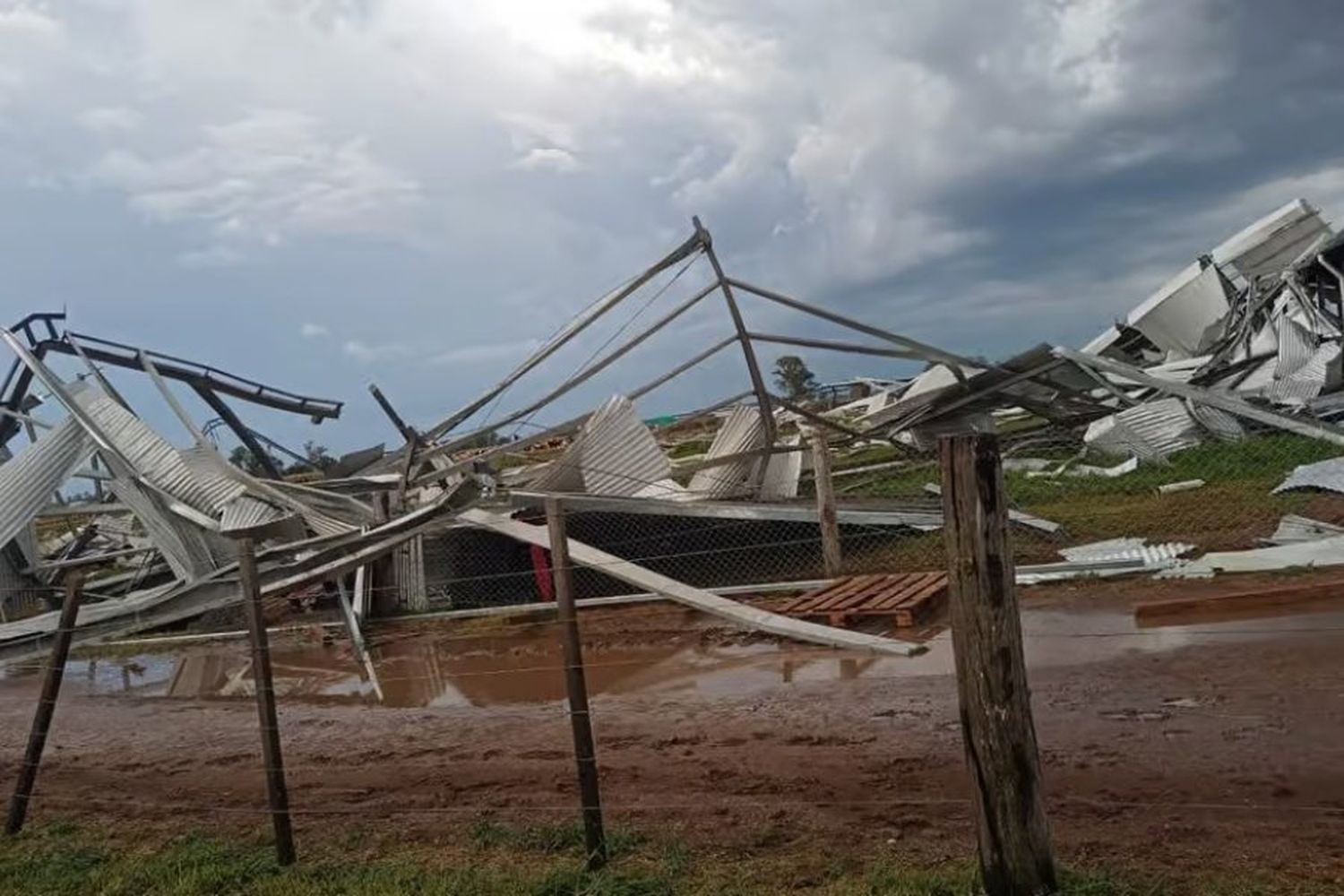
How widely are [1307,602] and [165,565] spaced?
1685 centimetres

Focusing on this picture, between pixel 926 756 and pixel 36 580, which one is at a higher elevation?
pixel 36 580

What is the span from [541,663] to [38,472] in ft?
29.0

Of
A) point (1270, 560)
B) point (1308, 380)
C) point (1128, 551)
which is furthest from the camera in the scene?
point (1308, 380)

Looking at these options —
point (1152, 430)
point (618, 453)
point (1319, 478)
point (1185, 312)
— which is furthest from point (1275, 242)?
point (618, 453)

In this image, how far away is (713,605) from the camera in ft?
36.9

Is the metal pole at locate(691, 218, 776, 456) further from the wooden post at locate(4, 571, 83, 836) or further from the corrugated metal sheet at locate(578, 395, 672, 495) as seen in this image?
the wooden post at locate(4, 571, 83, 836)

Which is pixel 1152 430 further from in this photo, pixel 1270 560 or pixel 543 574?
pixel 543 574

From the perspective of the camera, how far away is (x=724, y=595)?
1298cm

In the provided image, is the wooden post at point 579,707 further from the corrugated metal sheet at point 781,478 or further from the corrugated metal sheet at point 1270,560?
the corrugated metal sheet at point 781,478

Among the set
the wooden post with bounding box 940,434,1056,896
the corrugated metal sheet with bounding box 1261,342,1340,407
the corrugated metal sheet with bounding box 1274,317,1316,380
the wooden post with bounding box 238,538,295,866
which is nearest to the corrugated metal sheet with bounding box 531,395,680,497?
the wooden post with bounding box 238,538,295,866

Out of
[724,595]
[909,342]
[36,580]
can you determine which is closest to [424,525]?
[724,595]

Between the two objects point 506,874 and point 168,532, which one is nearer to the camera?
point 506,874

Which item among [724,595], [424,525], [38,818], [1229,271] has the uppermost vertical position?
[1229,271]

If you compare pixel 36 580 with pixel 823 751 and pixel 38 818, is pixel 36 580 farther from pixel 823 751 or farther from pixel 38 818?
pixel 823 751
